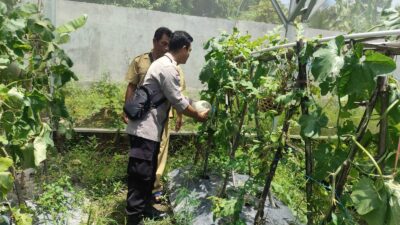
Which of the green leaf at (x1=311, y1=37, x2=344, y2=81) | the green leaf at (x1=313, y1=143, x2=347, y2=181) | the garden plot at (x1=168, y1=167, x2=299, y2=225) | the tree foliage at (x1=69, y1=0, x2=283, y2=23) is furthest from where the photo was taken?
the tree foliage at (x1=69, y1=0, x2=283, y2=23)

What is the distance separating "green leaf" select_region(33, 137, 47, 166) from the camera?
2.26m

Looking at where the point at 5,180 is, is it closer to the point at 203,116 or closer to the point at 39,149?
the point at 39,149

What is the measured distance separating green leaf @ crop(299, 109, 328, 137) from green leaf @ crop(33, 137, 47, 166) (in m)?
1.42

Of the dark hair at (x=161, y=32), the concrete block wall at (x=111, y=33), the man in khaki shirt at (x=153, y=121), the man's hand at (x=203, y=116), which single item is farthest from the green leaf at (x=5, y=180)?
the concrete block wall at (x=111, y=33)

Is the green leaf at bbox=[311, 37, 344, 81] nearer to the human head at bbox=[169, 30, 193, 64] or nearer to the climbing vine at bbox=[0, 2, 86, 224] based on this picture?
the climbing vine at bbox=[0, 2, 86, 224]

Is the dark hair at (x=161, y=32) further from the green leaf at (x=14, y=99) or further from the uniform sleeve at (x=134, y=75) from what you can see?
the green leaf at (x=14, y=99)

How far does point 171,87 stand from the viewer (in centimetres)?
328

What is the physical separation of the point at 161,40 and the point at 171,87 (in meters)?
0.94

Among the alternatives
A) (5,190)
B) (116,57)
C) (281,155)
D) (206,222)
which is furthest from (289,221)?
(116,57)

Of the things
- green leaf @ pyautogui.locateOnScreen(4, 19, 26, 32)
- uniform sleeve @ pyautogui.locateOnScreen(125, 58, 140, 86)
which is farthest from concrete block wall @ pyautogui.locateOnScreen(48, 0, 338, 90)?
green leaf @ pyautogui.locateOnScreen(4, 19, 26, 32)

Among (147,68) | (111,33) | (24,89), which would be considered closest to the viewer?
(24,89)

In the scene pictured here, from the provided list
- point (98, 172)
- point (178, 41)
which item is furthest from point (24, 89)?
point (98, 172)

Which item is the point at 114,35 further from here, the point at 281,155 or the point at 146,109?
the point at 281,155

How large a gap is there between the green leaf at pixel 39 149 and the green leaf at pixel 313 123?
1.42m
